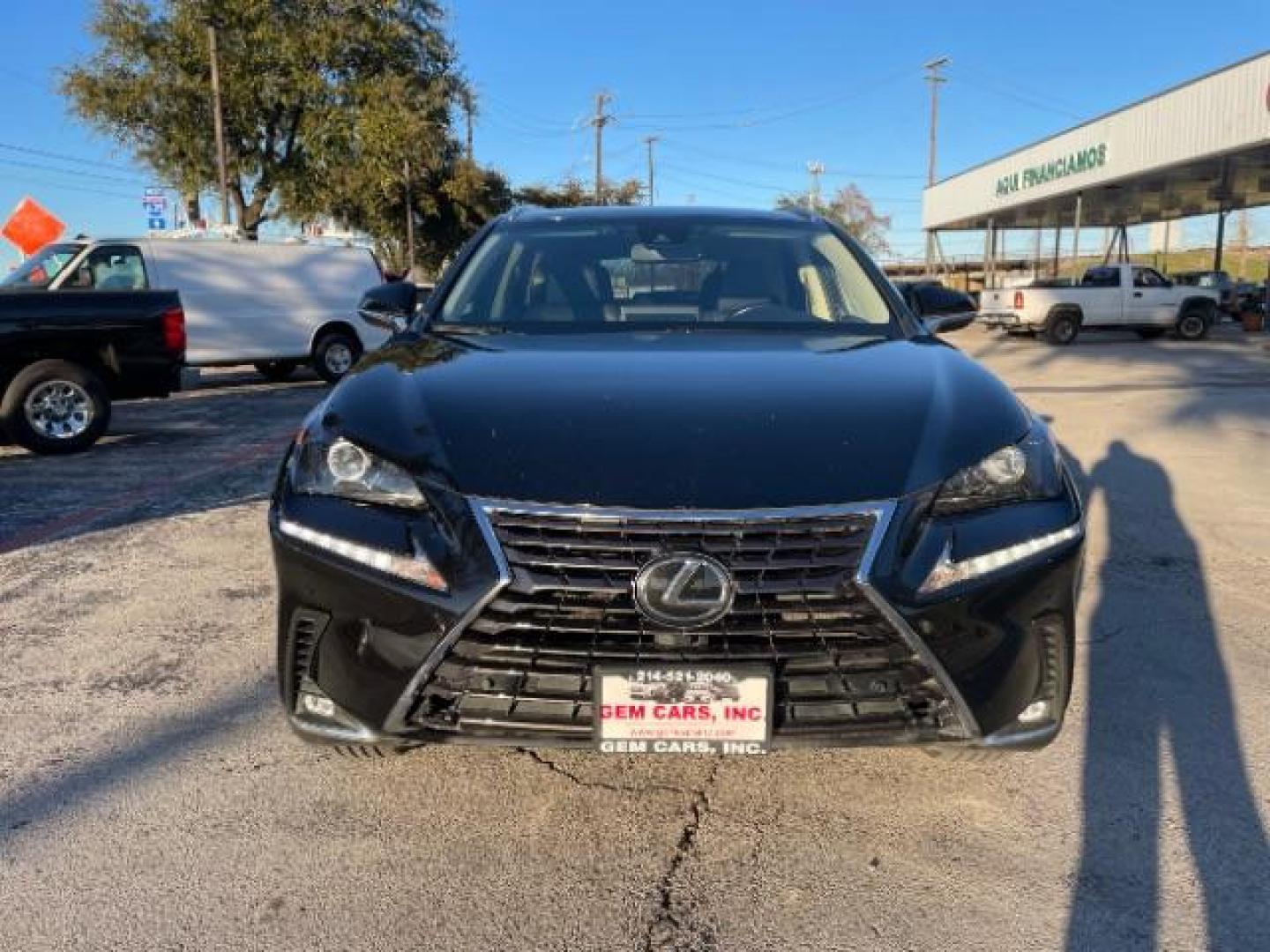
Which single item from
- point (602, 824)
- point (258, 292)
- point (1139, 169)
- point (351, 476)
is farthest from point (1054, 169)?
point (351, 476)

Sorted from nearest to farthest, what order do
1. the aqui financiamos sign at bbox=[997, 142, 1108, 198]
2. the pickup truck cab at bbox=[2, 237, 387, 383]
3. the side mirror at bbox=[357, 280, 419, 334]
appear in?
→ the side mirror at bbox=[357, 280, 419, 334] < the pickup truck cab at bbox=[2, 237, 387, 383] < the aqui financiamos sign at bbox=[997, 142, 1108, 198]

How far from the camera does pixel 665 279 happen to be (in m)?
3.83

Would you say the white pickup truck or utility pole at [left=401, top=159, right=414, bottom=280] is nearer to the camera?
the white pickup truck

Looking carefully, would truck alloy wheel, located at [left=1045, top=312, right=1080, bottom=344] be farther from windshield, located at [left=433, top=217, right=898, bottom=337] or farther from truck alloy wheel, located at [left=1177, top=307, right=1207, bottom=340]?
windshield, located at [left=433, top=217, right=898, bottom=337]

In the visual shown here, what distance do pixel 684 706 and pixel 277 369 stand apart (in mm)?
14874

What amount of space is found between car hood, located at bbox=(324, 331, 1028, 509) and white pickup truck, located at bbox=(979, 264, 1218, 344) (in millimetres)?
21278

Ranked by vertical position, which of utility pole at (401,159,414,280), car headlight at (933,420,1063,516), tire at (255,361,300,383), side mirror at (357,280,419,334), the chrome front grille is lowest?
tire at (255,361,300,383)

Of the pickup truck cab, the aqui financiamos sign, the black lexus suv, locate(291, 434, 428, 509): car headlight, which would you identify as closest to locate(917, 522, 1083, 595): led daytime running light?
the black lexus suv

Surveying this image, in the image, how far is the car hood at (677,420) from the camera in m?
2.26

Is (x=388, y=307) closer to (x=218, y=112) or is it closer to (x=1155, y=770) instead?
(x=1155, y=770)

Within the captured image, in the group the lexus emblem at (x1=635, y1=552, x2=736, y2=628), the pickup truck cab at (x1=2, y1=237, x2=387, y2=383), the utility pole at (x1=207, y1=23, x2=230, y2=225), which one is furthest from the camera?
the utility pole at (x1=207, y1=23, x2=230, y2=225)

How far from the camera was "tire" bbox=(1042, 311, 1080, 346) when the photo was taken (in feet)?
73.9

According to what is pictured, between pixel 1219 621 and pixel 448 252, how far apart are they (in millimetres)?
37594

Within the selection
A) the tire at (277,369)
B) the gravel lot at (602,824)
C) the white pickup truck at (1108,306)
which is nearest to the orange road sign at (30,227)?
the tire at (277,369)
